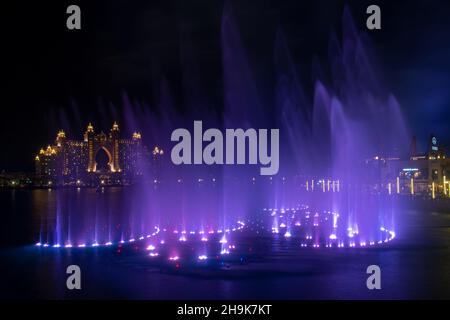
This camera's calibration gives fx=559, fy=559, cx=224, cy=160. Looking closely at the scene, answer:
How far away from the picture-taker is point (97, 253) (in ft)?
52.3

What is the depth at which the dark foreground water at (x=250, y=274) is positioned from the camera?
1067cm

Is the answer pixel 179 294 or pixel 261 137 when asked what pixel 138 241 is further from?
Result: pixel 179 294

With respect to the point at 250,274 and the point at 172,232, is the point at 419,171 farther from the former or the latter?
the point at 250,274

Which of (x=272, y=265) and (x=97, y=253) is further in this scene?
(x=97, y=253)

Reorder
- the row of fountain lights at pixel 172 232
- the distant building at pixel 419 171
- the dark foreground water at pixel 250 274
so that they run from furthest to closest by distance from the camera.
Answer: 1. the distant building at pixel 419 171
2. the row of fountain lights at pixel 172 232
3. the dark foreground water at pixel 250 274

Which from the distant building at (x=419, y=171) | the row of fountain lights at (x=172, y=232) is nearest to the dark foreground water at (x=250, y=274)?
the row of fountain lights at (x=172, y=232)

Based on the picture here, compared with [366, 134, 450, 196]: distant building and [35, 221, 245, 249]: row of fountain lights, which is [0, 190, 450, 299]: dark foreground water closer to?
[35, 221, 245, 249]: row of fountain lights

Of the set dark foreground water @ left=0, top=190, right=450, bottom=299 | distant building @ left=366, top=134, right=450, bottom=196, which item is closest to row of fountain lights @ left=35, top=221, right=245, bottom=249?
dark foreground water @ left=0, top=190, right=450, bottom=299

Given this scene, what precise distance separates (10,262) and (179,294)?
19.6 ft

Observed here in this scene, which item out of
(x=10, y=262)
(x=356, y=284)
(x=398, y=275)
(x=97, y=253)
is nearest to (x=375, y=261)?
(x=398, y=275)

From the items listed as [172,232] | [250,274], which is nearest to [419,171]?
[172,232]

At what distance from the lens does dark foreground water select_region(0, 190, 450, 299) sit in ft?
35.0

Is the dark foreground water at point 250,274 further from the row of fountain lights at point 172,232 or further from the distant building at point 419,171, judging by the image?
the distant building at point 419,171
